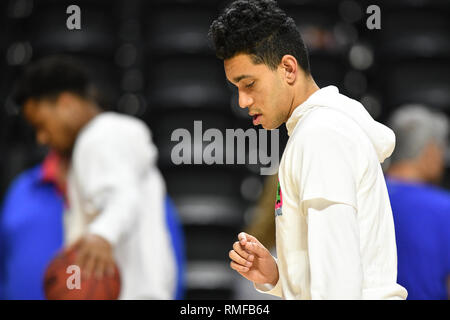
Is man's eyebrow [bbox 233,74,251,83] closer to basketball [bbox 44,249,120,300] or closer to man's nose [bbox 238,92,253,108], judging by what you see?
man's nose [bbox 238,92,253,108]

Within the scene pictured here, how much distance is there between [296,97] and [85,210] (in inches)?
51.2

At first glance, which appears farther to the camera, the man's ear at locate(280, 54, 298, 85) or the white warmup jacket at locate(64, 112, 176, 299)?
the white warmup jacket at locate(64, 112, 176, 299)

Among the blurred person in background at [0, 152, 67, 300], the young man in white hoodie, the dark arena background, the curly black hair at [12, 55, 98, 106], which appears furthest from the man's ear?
the dark arena background

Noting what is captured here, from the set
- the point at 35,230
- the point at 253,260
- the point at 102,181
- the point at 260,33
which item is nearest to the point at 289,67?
the point at 260,33

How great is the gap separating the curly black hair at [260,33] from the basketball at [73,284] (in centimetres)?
104

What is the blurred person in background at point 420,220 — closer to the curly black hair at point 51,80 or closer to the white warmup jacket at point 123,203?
the white warmup jacket at point 123,203

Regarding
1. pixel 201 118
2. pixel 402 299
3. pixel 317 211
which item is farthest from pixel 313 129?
pixel 201 118

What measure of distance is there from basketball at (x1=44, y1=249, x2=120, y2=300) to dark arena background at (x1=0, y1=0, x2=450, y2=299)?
5.14 feet

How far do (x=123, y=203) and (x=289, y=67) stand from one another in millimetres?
1157

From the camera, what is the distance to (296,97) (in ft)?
3.67

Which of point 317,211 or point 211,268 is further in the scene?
point 211,268

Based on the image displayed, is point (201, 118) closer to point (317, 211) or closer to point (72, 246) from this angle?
point (72, 246)

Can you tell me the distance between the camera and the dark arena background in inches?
148

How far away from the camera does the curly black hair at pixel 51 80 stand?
239 centimetres
